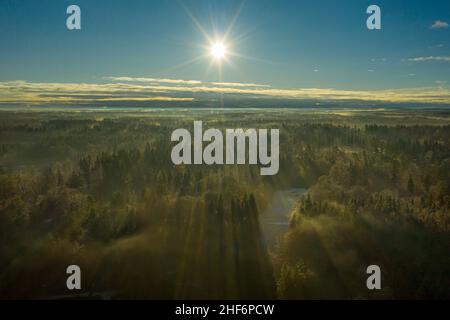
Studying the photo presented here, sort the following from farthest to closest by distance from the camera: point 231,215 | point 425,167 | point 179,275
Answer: point 425,167
point 231,215
point 179,275

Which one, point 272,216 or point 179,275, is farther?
point 272,216

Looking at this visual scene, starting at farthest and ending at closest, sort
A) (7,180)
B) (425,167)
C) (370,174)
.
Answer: (425,167) < (370,174) < (7,180)

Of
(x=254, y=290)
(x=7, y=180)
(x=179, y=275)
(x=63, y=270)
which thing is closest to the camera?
(x=254, y=290)

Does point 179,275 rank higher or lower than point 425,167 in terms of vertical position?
lower

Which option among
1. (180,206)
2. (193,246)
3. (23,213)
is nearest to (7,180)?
(23,213)

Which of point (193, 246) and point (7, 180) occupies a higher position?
point (7, 180)

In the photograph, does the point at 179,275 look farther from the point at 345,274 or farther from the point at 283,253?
the point at 345,274

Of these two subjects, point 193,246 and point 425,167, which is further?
point 425,167

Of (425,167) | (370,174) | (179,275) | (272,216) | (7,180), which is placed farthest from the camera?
(425,167)

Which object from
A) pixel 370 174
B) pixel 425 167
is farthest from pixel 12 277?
pixel 425 167
